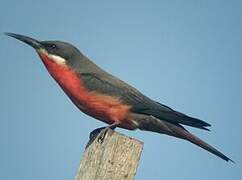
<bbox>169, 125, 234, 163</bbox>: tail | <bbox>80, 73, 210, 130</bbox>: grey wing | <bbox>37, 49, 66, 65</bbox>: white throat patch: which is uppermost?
<bbox>37, 49, 66, 65</bbox>: white throat patch

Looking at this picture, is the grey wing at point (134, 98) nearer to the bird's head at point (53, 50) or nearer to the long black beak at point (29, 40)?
the bird's head at point (53, 50)

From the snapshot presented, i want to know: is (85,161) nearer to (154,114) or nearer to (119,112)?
(119,112)

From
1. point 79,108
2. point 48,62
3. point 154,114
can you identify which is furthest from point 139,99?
point 48,62

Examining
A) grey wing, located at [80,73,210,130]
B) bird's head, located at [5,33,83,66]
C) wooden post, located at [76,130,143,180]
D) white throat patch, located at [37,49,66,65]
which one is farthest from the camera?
white throat patch, located at [37,49,66,65]

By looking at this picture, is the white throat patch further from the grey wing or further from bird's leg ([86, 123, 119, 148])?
bird's leg ([86, 123, 119, 148])

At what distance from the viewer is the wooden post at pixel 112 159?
4.49 metres

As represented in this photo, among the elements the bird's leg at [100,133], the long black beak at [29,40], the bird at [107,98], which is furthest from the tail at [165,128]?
the long black beak at [29,40]

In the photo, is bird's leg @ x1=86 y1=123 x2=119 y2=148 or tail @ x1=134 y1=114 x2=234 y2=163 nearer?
bird's leg @ x1=86 y1=123 x2=119 y2=148

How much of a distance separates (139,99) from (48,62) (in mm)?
1681

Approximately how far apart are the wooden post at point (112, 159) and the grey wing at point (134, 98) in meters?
3.07

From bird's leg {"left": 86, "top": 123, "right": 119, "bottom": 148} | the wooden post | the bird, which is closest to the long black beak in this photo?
the bird

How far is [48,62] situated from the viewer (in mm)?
8164

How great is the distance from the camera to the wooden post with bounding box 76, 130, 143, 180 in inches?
177

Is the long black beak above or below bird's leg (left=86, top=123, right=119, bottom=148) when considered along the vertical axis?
above
